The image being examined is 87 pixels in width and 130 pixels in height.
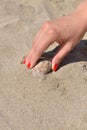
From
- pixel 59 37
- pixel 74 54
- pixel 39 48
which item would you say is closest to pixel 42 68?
pixel 39 48

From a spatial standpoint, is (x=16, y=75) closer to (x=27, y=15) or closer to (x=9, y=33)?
(x=9, y=33)

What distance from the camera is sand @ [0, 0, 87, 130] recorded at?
2.60 metres

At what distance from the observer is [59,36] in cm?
287

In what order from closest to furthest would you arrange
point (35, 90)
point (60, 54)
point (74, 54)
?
1. point (35, 90)
2. point (60, 54)
3. point (74, 54)

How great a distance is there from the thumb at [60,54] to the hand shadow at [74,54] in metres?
0.09

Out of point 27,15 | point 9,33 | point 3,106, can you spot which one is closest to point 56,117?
point 3,106

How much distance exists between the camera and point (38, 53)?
2877mm

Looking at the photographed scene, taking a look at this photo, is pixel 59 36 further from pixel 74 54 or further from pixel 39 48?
pixel 74 54

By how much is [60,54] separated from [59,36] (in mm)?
158

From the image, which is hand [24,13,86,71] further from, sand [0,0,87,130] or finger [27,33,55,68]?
sand [0,0,87,130]

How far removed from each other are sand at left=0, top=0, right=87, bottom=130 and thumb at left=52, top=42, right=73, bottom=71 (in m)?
0.08

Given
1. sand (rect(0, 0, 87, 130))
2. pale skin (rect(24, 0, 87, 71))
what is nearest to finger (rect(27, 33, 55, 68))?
pale skin (rect(24, 0, 87, 71))

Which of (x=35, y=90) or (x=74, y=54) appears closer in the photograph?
(x=35, y=90)

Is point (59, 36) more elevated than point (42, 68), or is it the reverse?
point (59, 36)
